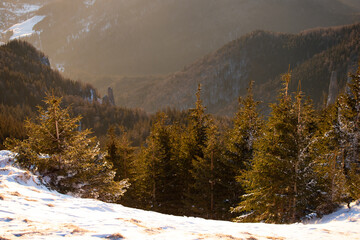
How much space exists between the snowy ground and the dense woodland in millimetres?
2584

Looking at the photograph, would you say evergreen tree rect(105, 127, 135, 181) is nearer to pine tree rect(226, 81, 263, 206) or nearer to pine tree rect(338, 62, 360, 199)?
pine tree rect(226, 81, 263, 206)

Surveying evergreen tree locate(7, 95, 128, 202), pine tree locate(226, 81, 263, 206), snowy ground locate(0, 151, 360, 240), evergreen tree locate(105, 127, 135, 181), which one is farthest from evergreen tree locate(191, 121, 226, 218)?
snowy ground locate(0, 151, 360, 240)

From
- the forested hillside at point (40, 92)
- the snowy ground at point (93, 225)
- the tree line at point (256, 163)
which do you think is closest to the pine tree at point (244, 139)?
the tree line at point (256, 163)

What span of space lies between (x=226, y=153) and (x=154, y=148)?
6245 mm

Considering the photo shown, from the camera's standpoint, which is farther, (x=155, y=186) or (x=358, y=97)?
(x=155, y=186)

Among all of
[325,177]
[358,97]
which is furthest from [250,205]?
[358,97]

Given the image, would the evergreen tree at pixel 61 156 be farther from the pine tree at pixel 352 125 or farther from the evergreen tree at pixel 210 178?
the pine tree at pixel 352 125

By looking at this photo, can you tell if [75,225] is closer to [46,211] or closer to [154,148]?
[46,211]

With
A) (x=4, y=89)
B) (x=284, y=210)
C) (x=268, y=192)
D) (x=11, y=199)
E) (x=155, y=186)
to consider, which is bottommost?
(x=155, y=186)

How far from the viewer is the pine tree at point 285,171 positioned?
1081 centimetres

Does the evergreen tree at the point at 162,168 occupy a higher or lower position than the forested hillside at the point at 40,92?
lower

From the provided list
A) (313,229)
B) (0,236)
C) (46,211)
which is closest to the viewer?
(0,236)

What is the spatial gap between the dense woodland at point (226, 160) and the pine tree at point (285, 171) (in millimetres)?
44

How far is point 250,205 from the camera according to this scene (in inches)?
459
